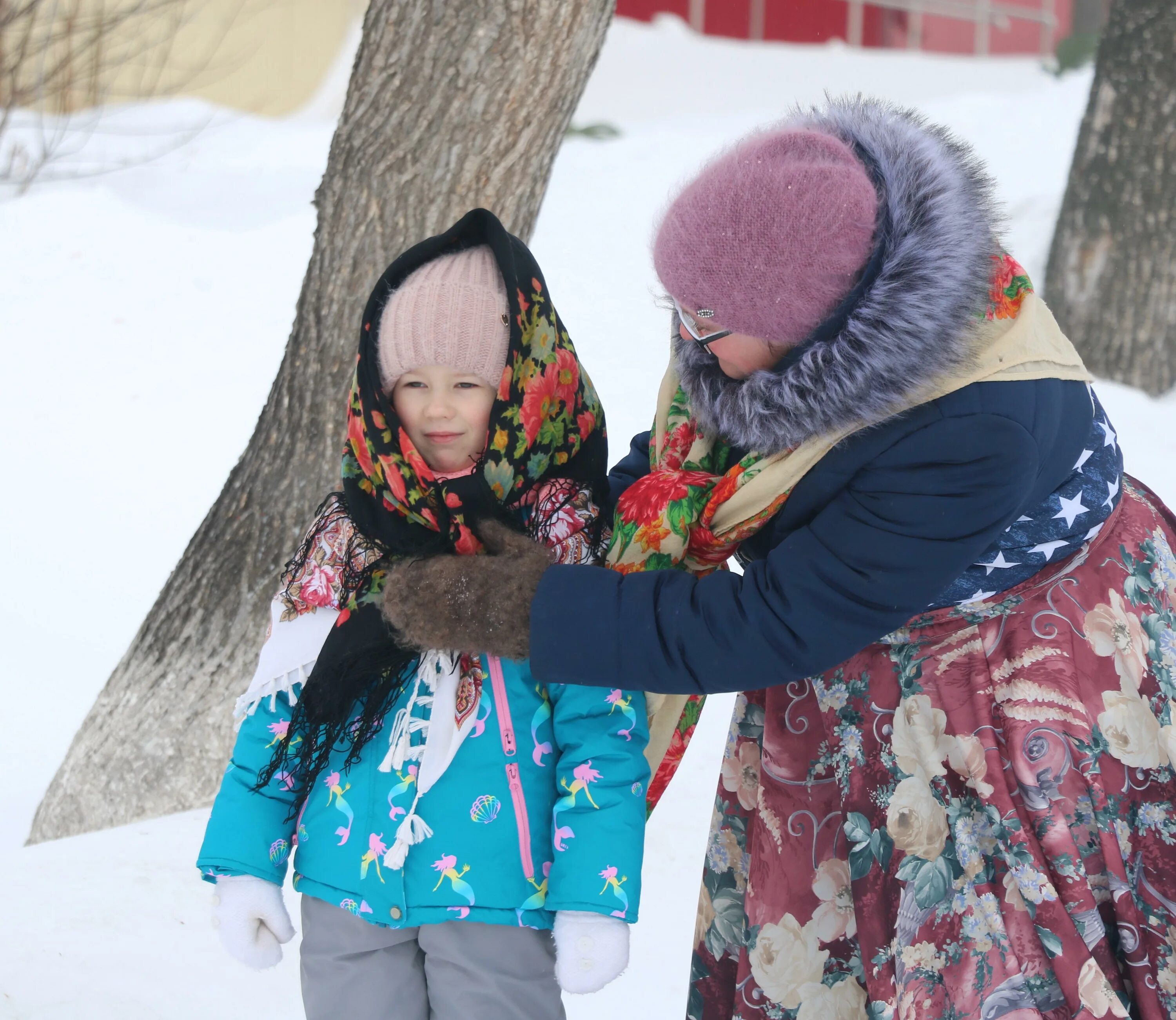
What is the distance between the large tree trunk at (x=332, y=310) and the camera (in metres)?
2.77

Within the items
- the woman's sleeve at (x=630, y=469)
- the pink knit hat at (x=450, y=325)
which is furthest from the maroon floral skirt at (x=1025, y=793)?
the pink knit hat at (x=450, y=325)

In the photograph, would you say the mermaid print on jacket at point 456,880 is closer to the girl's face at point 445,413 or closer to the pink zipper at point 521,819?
the pink zipper at point 521,819

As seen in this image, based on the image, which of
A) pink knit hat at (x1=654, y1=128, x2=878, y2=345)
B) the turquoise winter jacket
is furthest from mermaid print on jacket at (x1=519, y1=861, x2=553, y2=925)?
pink knit hat at (x1=654, y1=128, x2=878, y2=345)

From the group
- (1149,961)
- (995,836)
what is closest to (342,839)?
(995,836)

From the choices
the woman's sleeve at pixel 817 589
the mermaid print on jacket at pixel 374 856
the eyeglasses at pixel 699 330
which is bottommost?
the mermaid print on jacket at pixel 374 856

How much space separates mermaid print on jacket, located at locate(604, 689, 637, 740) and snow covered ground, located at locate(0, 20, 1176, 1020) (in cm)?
78

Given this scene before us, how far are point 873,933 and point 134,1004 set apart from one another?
1.37 m

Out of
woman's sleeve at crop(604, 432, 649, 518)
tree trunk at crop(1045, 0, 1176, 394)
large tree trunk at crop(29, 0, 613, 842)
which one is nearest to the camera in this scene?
woman's sleeve at crop(604, 432, 649, 518)

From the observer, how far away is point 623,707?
168 cm

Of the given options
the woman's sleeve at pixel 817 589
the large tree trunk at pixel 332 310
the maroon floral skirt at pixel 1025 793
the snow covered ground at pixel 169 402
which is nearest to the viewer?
the woman's sleeve at pixel 817 589

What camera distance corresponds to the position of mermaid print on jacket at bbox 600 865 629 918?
1.59 m

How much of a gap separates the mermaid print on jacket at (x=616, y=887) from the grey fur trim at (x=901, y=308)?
1.96 feet

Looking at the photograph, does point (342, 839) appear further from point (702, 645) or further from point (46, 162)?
point (46, 162)

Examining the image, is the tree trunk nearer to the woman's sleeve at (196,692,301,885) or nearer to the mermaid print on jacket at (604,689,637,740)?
the mermaid print on jacket at (604,689,637,740)
